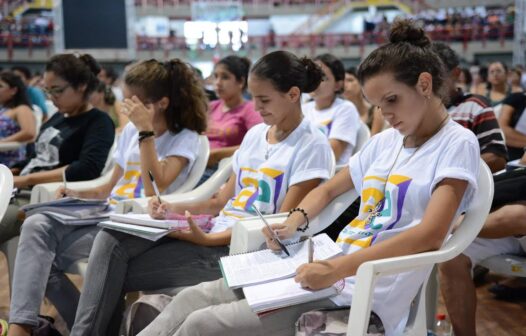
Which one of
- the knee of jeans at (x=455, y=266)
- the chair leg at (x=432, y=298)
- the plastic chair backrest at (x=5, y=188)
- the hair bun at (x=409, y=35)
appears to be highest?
the hair bun at (x=409, y=35)

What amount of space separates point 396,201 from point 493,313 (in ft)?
4.72

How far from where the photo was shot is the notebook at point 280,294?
1384mm

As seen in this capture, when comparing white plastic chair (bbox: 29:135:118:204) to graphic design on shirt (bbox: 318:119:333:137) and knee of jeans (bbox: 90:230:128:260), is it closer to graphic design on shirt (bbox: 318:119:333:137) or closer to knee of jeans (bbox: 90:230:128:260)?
knee of jeans (bbox: 90:230:128:260)

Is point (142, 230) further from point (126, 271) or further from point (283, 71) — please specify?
point (283, 71)

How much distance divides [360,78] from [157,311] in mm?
853

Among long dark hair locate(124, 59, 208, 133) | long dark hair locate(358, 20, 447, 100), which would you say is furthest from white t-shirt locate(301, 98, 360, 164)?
long dark hair locate(358, 20, 447, 100)

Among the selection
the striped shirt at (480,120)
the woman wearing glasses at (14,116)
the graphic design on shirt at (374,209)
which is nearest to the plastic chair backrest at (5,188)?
the graphic design on shirt at (374,209)

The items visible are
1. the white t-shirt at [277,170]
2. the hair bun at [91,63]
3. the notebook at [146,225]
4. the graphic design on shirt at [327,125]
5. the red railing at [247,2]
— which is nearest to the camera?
the notebook at [146,225]

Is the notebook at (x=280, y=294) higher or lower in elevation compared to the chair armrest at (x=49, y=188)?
higher

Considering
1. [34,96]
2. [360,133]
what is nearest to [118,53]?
[34,96]

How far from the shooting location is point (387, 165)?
1.60 meters

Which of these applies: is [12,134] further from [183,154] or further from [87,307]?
[87,307]

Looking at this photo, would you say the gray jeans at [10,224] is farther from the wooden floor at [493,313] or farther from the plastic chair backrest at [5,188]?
the plastic chair backrest at [5,188]

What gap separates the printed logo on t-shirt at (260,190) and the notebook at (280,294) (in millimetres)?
554
